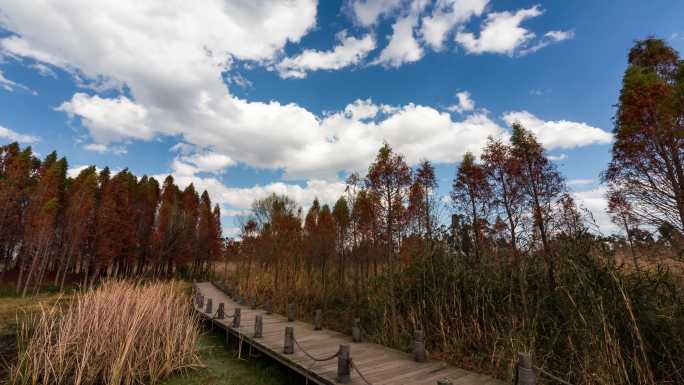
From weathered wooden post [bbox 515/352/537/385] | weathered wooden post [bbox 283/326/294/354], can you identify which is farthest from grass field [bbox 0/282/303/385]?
weathered wooden post [bbox 515/352/537/385]

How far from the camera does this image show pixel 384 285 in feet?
29.9

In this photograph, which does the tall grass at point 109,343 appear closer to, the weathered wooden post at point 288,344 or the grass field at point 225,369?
the grass field at point 225,369

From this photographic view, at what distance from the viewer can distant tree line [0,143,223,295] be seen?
73.3 feet

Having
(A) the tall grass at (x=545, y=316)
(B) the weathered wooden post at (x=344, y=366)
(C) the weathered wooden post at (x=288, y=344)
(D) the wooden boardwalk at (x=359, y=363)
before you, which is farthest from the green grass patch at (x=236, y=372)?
(A) the tall grass at (x=545, y=316)

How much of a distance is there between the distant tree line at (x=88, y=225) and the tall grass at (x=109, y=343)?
1824 cm

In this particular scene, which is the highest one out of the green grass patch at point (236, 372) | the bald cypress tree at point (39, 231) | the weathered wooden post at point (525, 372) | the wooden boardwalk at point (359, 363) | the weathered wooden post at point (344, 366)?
the bald cypress tree at point (39, 231)

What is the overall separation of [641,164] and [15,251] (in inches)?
1737

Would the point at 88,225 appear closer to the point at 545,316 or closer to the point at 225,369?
the point at 225,369

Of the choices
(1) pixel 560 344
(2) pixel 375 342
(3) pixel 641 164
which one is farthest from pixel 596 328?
(3) pixel 641 164

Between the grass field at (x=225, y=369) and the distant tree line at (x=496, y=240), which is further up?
the distant tree line at (x=496, y=240)

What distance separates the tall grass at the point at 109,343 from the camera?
5070 mm

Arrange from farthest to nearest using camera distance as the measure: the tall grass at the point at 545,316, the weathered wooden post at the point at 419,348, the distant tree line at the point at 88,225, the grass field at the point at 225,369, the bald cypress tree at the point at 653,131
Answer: the distant tree line at the point at 88,225 → the bald cypress tree at the point at 653,131 → the grass field at the point at 225,369 → the weathered wooden post at the point at 419,348 → the tall grass at the point at 545,316

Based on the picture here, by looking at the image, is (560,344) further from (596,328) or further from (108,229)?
(108,229)

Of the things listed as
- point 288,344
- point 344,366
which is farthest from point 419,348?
point 288,344
